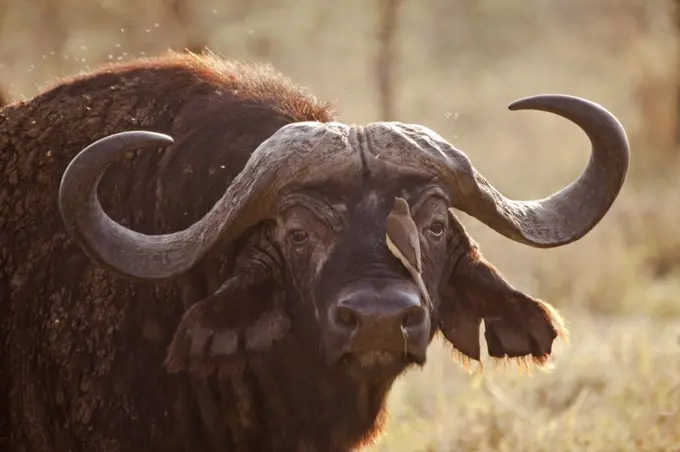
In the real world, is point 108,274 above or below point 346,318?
below

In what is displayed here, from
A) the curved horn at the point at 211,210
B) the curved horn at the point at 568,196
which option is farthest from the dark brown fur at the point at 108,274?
the curved horn at the point at 568,196

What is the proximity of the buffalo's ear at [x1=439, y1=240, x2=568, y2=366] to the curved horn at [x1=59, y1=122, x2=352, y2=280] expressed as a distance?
85 cm

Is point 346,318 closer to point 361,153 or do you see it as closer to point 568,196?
point 361,153

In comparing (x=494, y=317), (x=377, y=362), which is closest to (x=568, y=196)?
(x=494, y=317)

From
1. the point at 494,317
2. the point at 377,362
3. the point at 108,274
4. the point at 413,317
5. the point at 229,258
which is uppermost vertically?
the point at 413,317

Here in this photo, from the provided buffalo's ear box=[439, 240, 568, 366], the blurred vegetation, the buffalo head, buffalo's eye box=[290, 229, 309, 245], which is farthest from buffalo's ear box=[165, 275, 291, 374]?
the blurred vegetation

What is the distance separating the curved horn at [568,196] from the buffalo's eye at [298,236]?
0.64m

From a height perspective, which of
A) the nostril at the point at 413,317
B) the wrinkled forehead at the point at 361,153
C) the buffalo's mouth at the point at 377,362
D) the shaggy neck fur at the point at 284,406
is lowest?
the shaggy neck fur at the point at 284,406

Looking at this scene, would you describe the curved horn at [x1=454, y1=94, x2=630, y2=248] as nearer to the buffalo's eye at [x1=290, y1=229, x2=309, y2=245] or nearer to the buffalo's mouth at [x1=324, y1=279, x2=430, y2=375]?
the buffalo's eye at [x1=290, y1=229, x2=309, y2=245]

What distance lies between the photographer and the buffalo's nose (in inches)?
163

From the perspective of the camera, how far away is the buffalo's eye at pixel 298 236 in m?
4.60

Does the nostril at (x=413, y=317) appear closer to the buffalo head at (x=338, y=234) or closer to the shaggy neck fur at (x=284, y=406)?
the buffalo head at (x=338, y=234)

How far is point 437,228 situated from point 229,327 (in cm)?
87

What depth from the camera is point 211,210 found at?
469cm
